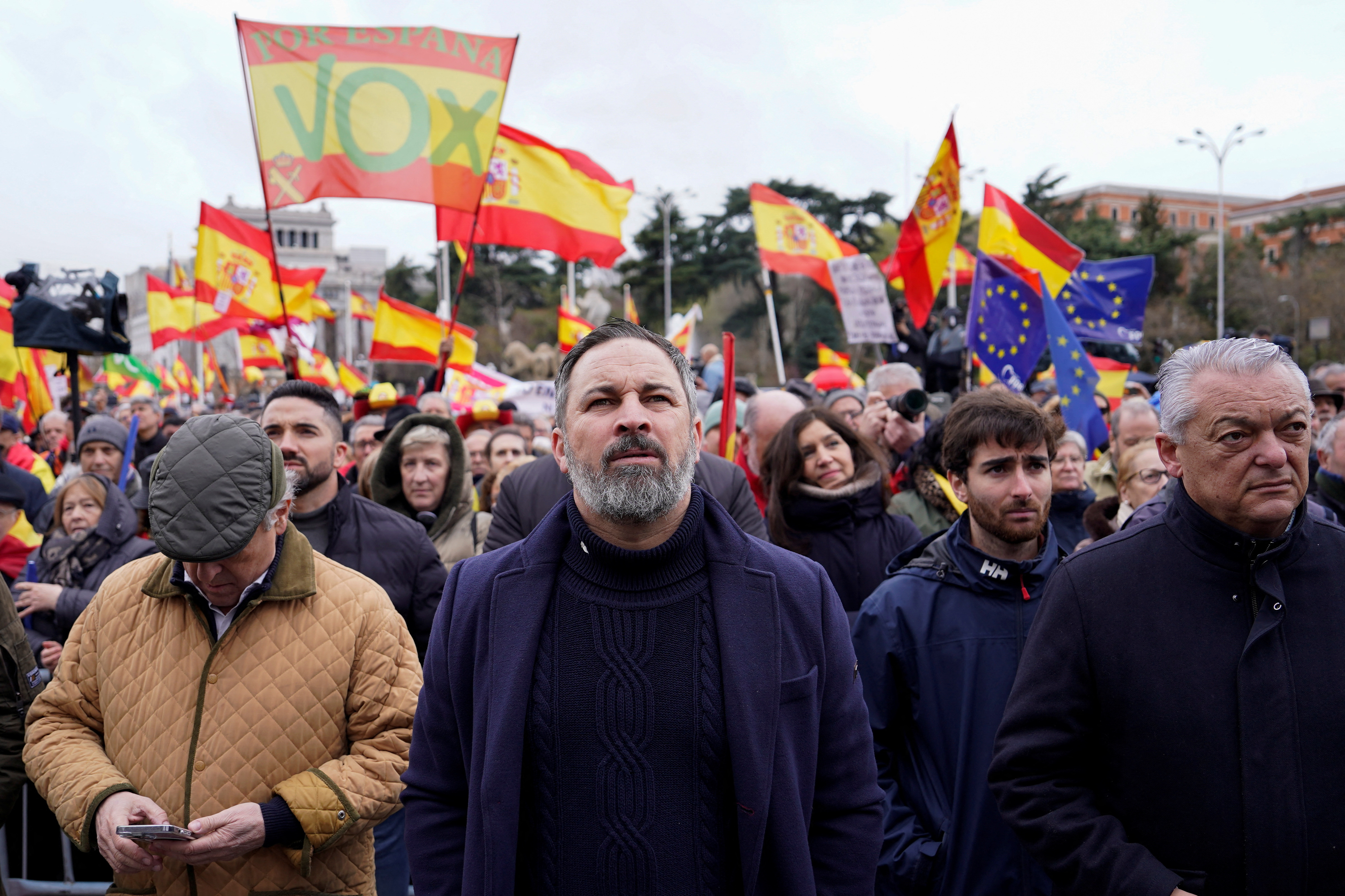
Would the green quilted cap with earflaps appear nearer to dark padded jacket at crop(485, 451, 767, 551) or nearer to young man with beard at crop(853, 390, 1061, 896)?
dark padded jacket at crop(485, 451, 767, 551)

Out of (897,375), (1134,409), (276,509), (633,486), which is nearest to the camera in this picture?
(633,486)

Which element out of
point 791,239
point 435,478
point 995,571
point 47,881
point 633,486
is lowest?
point 47,881

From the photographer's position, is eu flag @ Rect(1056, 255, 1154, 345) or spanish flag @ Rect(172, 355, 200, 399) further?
spanish flag @ Rect(172, 355, 200, 399)

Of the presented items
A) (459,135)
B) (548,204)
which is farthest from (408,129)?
(548,204)

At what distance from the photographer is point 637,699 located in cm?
194

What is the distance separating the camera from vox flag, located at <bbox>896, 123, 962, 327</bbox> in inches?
367

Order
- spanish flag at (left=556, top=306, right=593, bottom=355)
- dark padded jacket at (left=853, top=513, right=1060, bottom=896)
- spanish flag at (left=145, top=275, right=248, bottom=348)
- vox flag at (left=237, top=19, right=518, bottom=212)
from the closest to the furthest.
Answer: dark padded jacket at (left=853, top=513, right=1060, bottom=896), vox flag at (left=237, top=19, right=518, bottom=212), spanish flag at (left=556, top=306, right=593, bottom=355), spanish flag at (left=145, top=275, right=248, bottom=348)

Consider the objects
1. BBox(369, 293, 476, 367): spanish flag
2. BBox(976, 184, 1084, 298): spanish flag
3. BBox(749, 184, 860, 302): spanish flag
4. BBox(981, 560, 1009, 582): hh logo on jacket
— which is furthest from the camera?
BBox(749, 184, 860, 302): spanish flag

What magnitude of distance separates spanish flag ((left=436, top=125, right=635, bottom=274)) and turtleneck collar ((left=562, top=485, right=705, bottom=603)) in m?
8.01

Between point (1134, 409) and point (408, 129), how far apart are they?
16.5 ft

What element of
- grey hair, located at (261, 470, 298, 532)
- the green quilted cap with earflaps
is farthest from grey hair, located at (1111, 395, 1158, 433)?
the green quilted cap with earflaps

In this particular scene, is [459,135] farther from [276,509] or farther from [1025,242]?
[1025,242]

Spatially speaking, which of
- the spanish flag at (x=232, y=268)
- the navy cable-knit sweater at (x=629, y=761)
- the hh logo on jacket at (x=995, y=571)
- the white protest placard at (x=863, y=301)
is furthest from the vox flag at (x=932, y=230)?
the spanish flag at (x=232, y=268)

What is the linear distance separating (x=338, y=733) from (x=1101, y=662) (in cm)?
192
